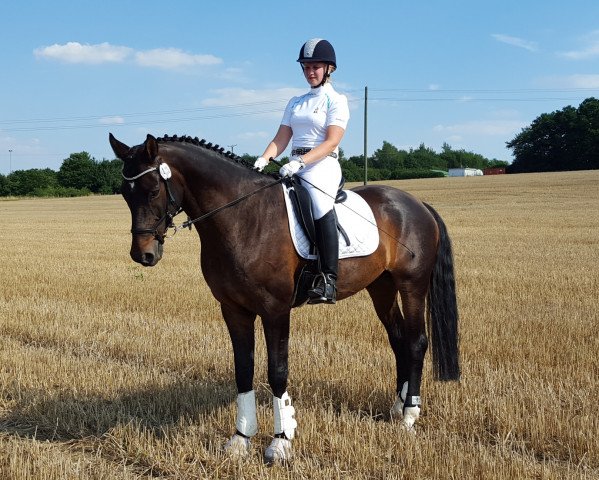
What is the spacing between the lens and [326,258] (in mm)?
5316

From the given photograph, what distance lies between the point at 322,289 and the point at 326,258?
25 centimetres

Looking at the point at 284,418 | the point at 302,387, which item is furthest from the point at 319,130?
the point at 302,387

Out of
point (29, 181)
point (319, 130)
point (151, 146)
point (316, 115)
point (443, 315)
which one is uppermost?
point (29, 181)

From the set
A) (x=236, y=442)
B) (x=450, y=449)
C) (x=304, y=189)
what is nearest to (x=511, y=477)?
(x=450, y=449)

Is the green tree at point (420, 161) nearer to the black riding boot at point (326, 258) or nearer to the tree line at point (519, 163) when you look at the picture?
the tree line at point (519, 163)

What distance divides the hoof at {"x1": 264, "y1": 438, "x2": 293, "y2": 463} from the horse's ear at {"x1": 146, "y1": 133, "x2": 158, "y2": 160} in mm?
2280

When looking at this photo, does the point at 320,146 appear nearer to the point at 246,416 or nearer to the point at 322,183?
the point at 322,183

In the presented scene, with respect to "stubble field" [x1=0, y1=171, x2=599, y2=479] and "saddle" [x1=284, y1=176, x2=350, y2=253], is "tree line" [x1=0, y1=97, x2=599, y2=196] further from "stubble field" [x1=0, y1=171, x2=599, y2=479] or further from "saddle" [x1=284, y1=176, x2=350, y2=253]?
"saddle" [x1=284, y1=176, x2=350, y2=253]

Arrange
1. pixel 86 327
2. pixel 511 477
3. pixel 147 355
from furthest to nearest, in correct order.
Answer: pixel 86 327 → pixel 147 355 → pixel 511 477

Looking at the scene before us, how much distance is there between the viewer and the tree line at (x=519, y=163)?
271ft

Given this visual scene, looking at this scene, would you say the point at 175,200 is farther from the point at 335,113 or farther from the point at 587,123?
the point at 587,123

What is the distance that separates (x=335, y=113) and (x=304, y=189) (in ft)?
2.17

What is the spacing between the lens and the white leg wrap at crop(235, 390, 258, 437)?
5.22 m

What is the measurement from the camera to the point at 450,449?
484 cm
